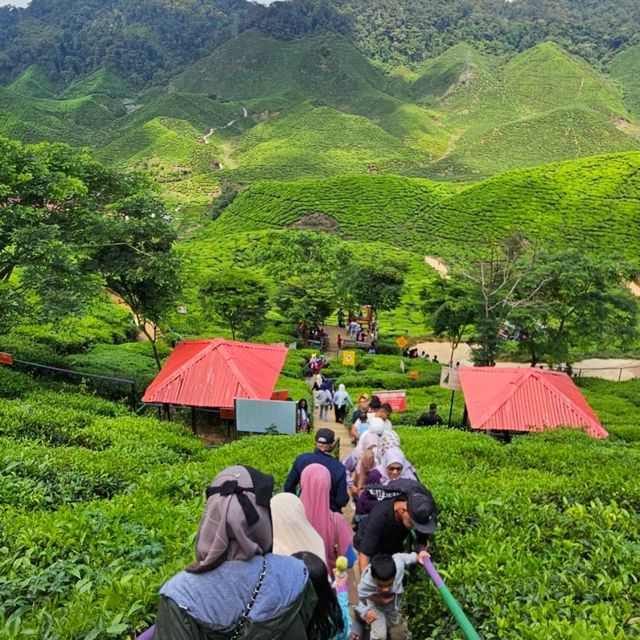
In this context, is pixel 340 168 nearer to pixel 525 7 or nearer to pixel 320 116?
pixel 320 116

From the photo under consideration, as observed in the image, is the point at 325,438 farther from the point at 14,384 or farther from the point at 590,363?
the point at 590,363

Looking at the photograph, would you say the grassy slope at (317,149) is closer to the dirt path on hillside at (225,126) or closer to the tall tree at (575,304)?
the dirt path on hillside at (225,126)

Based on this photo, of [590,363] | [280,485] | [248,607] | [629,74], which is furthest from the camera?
[629,74]

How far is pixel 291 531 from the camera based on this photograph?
3.38 metres

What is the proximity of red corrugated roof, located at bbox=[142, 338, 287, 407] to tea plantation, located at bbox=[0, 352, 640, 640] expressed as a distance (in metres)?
2.51

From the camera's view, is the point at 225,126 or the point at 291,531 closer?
the point at 291,531

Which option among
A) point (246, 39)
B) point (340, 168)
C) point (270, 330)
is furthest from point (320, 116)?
point (270, 330)

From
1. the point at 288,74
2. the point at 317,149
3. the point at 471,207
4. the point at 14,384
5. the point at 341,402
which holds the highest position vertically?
the point at 288,74

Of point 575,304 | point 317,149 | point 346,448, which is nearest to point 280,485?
point 346,448

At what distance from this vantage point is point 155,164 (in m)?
83.0

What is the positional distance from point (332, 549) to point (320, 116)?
103 metres

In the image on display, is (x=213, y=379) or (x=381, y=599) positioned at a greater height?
(x=213, y=379)

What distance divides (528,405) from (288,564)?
32.1 ft

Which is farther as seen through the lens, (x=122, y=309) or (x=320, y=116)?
(x=320, y=116)
